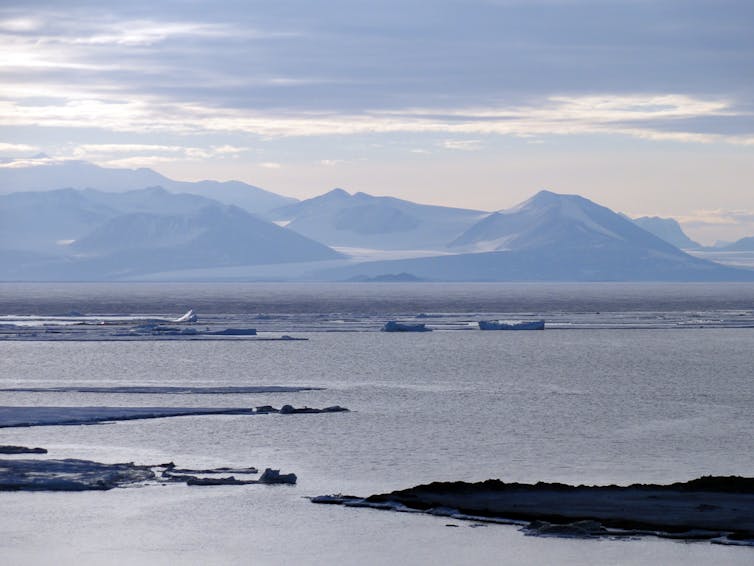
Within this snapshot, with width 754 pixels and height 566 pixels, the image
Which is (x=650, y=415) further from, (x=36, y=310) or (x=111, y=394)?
(x=36, y=310)

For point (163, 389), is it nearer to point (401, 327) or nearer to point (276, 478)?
point (276, 478)

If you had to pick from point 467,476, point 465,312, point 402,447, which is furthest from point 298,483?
point 465,312

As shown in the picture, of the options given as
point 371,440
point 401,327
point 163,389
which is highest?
point 401,327

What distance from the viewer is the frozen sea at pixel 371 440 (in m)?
21.1

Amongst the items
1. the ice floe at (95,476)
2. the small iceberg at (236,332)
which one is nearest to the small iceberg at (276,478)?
the ice floe at (95,476)

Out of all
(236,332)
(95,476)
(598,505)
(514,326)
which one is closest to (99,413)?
(95,476)

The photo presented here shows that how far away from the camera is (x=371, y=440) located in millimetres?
32156

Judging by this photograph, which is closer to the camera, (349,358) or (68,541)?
(68,541)

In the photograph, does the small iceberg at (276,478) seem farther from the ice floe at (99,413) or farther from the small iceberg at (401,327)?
the small iceberg at (401,327)

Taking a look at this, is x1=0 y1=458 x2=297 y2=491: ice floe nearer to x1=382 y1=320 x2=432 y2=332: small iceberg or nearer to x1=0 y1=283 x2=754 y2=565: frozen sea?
x1=0 y1=283 x2=754 y2=565: frozen sea

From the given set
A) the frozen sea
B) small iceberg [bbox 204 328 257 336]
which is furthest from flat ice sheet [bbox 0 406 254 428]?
small iceberg [bbox 204 328 257 336]

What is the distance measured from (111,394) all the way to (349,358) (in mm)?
19225

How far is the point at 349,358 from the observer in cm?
6147

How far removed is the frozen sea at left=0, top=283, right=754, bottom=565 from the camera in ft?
69.2
